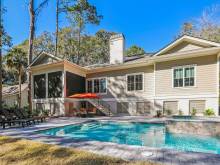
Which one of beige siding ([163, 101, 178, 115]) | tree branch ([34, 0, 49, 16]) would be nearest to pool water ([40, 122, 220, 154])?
beige siding ([163, 101, 178, 115])

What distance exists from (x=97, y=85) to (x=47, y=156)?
1632cm

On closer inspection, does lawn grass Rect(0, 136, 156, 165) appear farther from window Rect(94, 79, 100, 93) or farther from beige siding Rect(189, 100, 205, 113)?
window Rect(94, 79, 100, 93)

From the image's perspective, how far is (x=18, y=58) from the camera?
2344 cm

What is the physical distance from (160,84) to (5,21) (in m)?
16.5

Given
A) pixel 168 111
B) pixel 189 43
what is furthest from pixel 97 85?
pixel 189 43

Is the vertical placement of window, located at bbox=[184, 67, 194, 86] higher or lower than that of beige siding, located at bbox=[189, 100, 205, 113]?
higher

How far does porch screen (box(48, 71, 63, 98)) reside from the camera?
20.2 meters

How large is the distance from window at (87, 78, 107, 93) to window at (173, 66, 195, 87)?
24.8ft

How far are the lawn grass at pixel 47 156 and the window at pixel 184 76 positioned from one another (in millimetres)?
12776

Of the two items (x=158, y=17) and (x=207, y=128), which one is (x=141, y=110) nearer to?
(x=207, y=128)

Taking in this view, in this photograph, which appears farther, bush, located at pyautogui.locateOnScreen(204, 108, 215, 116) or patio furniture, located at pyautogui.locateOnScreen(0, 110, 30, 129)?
bush, located at pyautogui.locateOnScreen(204, 108, 215, 116)

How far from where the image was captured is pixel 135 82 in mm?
19438

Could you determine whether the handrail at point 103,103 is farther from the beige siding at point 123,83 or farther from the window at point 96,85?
the window at point 96,85

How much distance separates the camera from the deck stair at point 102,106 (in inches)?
788
